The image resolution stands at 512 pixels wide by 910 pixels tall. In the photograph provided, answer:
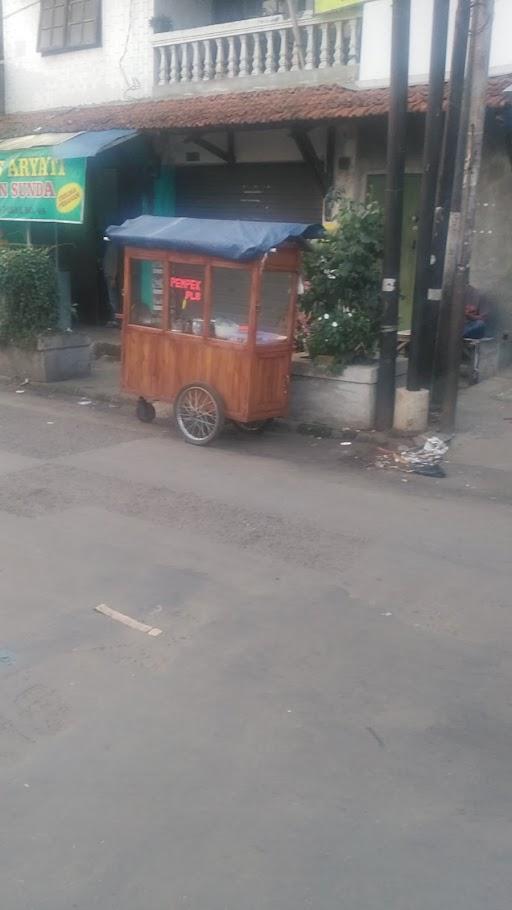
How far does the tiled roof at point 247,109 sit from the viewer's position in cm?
1110

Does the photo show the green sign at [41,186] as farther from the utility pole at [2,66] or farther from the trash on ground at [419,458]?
the trash on ground at [419,458]

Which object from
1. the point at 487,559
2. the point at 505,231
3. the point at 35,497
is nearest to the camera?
the point at 487,559

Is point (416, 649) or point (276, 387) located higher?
point (276, 387)

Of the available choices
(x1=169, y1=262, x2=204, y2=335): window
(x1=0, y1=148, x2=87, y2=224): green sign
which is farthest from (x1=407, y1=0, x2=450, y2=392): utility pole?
(x1=0, y1=148, x2=87, y2=224): green sign

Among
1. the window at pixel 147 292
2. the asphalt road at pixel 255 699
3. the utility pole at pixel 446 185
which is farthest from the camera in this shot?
the window at pixel 147 292

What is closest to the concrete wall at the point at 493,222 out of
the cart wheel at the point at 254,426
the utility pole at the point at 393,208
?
the utility pole at the point at 393,208

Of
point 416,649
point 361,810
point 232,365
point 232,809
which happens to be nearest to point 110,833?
point 232,809

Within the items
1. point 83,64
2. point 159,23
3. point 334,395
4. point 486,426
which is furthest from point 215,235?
point 83,64

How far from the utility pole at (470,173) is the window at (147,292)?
3.05 metres

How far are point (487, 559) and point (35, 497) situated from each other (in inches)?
146

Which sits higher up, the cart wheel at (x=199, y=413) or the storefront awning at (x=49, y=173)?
the storefront awning at (x=49, y=173)

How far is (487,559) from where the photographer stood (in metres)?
6.18

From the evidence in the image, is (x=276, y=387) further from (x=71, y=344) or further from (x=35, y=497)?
(x=71, y=344)

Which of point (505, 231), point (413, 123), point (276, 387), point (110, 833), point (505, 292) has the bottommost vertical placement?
point (110, 833)
